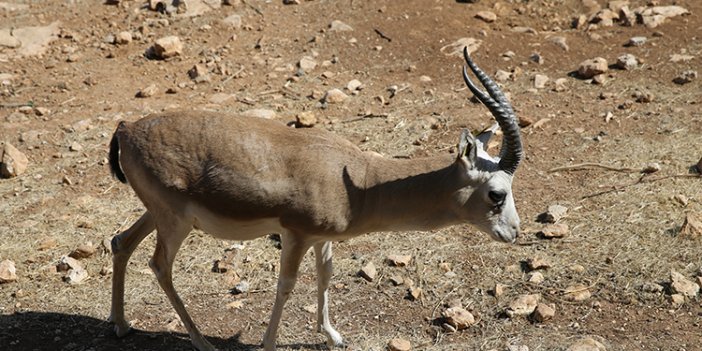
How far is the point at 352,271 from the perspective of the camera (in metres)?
9.30

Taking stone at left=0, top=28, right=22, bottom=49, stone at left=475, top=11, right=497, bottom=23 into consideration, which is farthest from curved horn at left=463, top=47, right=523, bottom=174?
stone at left=0, top=28, right=22, bottom=49

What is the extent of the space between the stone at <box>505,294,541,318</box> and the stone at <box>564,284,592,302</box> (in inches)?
13.4

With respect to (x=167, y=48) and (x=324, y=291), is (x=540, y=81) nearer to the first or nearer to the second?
(x=167, y=48)

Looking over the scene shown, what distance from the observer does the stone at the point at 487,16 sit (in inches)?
587

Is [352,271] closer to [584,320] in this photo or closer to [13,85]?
[584,320]

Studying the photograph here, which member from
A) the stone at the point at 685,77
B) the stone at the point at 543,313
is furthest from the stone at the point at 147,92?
the stone at the point at 685,77

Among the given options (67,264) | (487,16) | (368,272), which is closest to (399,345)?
(368,272)

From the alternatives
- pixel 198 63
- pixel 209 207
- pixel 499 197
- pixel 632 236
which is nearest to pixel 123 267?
pixel 209 207

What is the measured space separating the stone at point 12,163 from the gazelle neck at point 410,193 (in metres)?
5.77

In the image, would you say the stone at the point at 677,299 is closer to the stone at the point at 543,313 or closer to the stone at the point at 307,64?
the stone at the point at 543,313

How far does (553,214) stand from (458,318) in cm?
221

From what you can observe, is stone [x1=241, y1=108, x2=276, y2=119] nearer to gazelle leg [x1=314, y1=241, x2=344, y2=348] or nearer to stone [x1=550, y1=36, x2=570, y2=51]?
gazelle leg [x1=314, y1=241, x2=344, y2=348]

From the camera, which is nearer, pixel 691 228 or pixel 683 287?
pixel 683 287

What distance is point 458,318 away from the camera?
8.32 m
